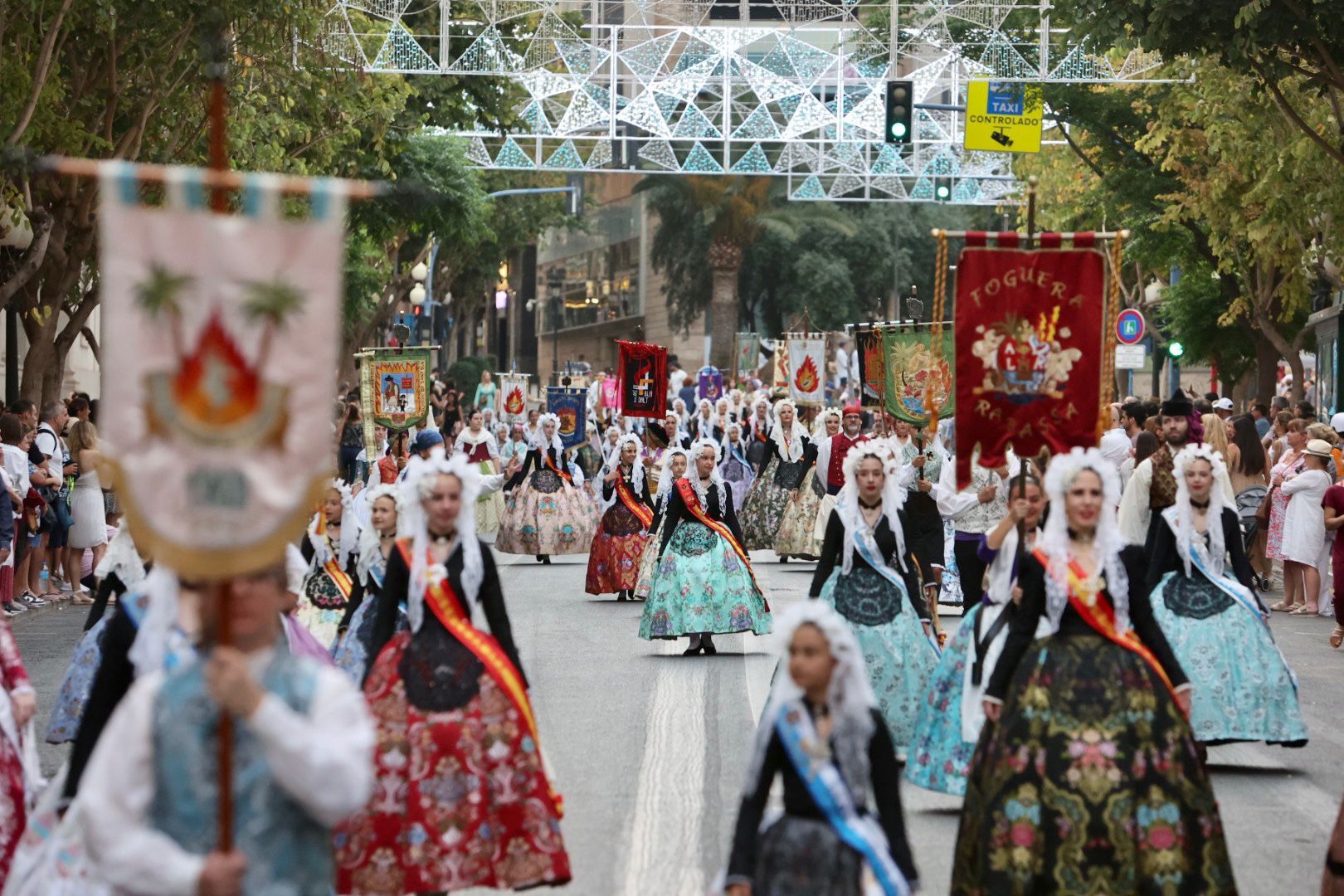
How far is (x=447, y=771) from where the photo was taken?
7.38 meters

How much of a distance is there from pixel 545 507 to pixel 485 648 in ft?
60.0

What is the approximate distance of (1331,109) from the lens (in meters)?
23.2

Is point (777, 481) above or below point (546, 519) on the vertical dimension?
above

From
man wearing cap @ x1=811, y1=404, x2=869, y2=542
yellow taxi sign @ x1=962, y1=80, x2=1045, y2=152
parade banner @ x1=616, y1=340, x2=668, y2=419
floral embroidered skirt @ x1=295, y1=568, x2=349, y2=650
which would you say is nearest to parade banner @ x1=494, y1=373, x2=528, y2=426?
yellow taxi sign @ x1=962, y1=80, x2=1045, y2=152

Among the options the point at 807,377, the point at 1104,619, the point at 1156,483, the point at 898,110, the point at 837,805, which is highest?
the point at 898,110

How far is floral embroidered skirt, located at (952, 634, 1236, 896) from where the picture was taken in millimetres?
6789

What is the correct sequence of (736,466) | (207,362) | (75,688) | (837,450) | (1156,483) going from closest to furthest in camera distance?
(207,362), (75,688), (1156,483), (837,450), (736,466)

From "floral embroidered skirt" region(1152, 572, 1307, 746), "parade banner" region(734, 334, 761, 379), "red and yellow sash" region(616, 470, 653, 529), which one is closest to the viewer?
"floral embroidered skirt" region(1152, 572, 1307, 746)

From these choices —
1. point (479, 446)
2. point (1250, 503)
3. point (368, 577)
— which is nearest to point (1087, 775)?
point (368, 577)

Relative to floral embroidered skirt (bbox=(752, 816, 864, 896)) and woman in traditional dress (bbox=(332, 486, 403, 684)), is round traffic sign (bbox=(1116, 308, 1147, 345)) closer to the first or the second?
woman in traditional dress (bbox=(332, 486, 403, 684))

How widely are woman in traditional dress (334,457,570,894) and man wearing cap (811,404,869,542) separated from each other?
45.8ft

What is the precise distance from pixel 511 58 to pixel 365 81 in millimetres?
5134

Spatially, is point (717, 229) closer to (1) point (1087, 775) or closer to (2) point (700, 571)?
(2) point (700, 571)

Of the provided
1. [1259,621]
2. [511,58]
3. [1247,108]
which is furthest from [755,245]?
[1259,621]
